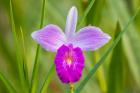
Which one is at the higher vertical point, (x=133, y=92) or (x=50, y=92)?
(x=133, y=92)

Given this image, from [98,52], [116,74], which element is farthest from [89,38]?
[98,52]

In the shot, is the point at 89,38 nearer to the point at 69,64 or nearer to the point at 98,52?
the point at 69,64

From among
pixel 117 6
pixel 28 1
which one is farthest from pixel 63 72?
pixel 28 1

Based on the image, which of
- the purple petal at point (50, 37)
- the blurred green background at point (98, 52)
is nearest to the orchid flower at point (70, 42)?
the purple petal at point (50, 37)

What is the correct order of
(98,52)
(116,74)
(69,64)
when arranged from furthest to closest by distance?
(98,52), (116,74), (69,64)

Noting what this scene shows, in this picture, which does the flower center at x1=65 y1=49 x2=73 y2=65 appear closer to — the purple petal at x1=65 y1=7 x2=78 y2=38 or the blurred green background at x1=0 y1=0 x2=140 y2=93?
the purple petal at x1=65 y1=7 x2=78 y2=38

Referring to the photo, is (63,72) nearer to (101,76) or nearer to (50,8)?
(101,76)

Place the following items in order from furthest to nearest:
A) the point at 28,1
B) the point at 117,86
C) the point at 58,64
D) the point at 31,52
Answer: the point at 28,1 < the point at 31,52 < the point at 117,86 < the point at 58,64
